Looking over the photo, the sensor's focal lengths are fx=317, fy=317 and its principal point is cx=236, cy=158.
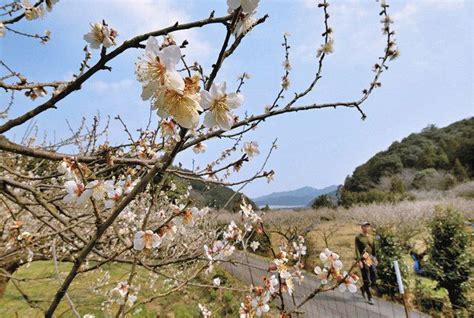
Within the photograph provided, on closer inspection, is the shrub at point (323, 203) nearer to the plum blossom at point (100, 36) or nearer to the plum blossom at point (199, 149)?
the plum blossom at point (199, 149)

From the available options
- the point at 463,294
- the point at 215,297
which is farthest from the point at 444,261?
the point at 215,297

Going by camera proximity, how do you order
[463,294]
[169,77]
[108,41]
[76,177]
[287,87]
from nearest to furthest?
1. [169,77]
2. [76,177]
3. [108,41]
4. [287,87]
5. [463,294]

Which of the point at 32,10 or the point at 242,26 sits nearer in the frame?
the point at 242,26

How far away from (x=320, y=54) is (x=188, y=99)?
1.41 metres

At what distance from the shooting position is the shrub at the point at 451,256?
20.3 feet

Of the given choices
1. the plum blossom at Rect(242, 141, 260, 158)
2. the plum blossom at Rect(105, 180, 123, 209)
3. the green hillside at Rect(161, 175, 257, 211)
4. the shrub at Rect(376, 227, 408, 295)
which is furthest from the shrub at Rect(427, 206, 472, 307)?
the plum blossom at Rect(105, 180, 123, 209)

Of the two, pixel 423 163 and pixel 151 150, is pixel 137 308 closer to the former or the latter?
pixel 151 150

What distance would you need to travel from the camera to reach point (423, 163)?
28391 millimetres

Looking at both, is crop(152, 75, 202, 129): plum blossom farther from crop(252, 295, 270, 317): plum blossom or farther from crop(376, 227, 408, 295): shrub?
crop(376, 227, 408, 295): shrub

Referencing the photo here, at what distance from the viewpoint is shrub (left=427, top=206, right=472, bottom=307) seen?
6.19 meters

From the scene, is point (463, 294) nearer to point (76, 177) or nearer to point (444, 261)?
point (444, 261)

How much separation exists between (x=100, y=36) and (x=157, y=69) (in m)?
0.70

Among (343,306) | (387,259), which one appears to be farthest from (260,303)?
(387,259)

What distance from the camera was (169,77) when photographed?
2.35 feet
